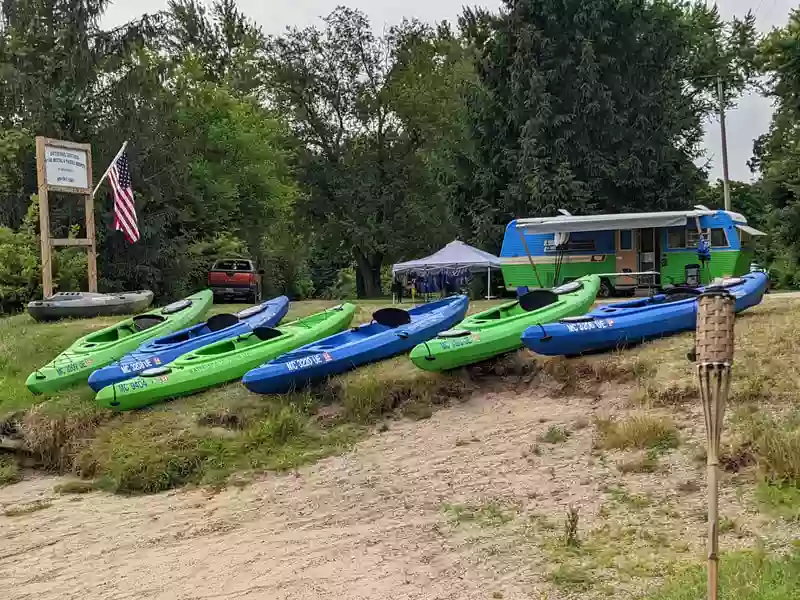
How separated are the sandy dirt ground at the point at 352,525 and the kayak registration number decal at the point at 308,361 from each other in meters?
1.67

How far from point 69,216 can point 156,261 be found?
8.93 feet

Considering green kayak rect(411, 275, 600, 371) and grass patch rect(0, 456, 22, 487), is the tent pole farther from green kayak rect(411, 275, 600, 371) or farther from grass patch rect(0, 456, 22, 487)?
grass patch rect(0, 456, 22, 487)

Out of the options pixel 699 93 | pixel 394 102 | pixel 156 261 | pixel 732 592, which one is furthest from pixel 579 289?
pixel 699 93

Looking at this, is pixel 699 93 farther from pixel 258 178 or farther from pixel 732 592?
pixel 732 592

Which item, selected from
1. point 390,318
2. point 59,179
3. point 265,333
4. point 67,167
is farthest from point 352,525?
point 67,167

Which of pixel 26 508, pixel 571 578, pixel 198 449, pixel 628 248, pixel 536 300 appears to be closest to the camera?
pixel 571 578

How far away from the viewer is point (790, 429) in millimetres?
6312

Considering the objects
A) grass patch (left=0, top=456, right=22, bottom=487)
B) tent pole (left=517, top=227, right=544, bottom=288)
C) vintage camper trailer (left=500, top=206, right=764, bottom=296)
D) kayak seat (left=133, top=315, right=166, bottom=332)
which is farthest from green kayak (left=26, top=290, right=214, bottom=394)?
vintage camper trailer (left=500, top=206, right=764, bottom=296)

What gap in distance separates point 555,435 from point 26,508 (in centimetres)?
584

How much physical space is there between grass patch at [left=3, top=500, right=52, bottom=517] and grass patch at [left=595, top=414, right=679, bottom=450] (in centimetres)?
606

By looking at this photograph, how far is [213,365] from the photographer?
36.1 feet

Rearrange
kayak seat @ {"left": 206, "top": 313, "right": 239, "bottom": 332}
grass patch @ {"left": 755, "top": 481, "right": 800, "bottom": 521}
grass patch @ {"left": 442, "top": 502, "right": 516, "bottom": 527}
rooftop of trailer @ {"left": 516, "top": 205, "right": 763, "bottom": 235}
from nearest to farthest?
grass patch @ {"left": 755, "top": 481, "right": 800, "bottom": 521} → grass patch @ {"left": 442, "top": 502, "right": 516, "bottom": 527} → kayak seat @ {"left": 206, "top": 313, "right": 239, "bottom": 332} → rooftop of trailer @ {"left": 516, "top": 205, "right": 763, "bottom": 235}

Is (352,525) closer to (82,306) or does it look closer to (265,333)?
(265,333)

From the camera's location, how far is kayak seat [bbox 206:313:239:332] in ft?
44.1
